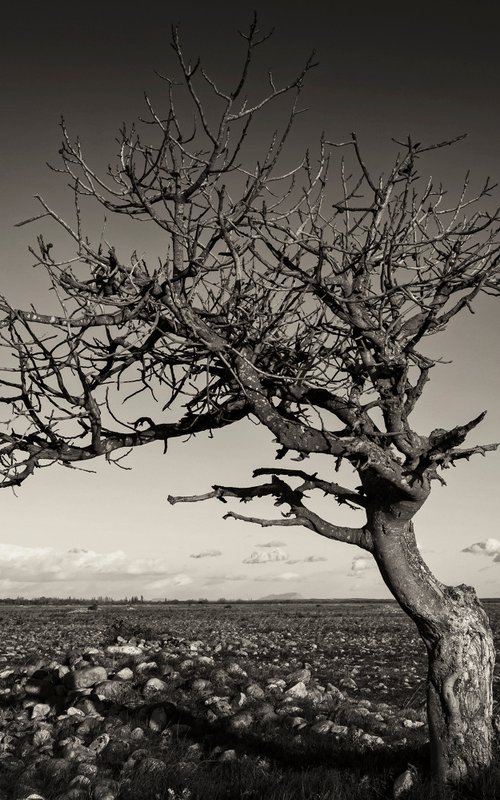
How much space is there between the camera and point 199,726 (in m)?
9.99

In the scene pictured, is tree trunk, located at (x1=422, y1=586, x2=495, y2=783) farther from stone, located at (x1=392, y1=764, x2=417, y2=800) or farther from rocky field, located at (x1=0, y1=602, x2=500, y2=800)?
rocky field, located at (x1=0, y1=602, x2=500, y2=800)

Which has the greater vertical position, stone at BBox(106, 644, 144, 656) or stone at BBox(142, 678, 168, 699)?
stone at BBox(106, 644, 144, 656)

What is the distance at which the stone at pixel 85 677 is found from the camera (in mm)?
12266

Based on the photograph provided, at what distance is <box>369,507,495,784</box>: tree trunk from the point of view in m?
6.94

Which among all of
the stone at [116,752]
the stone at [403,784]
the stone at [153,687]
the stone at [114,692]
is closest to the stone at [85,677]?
the stone at [114,692]

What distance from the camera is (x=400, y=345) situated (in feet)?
25.4

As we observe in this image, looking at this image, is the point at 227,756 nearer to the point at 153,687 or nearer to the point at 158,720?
the point at 158,720

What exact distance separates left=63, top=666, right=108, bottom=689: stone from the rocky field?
0.07 ft

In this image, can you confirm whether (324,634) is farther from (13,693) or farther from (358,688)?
(13,693)

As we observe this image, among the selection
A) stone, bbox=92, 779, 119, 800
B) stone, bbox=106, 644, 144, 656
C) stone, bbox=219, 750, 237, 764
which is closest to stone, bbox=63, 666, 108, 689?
stone, bbox=106, 644, 144, 656

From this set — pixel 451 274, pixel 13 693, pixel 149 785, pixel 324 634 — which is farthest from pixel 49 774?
pixel 324 634

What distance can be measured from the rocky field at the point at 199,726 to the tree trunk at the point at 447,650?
2.80ft

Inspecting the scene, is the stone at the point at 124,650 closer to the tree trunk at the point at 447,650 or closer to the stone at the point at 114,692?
the stone at the point at 114,692

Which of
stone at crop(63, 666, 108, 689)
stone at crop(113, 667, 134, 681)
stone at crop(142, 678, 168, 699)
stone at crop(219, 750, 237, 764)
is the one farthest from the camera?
stone at crop(113, 667, 134, 681)
